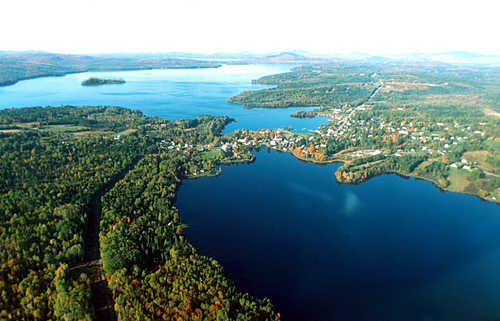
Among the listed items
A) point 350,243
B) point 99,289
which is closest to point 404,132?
point 350,243

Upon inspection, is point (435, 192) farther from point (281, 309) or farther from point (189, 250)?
point (189, 250)

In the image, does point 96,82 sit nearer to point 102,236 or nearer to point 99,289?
point 102,236

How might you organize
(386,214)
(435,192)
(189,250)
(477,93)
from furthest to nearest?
(477,93)
(435,192)
(386,214)
(189,250)

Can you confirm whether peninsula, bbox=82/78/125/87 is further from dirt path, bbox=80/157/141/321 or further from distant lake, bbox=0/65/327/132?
dirt path, bbox=80/157/141/321

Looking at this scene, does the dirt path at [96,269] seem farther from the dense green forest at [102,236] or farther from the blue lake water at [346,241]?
the blue lake water at [346,241]

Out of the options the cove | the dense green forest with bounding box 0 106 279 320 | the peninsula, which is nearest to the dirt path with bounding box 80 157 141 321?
the dense green forest with bounding box 0 106 279 320

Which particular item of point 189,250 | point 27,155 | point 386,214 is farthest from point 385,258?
point 27,155
